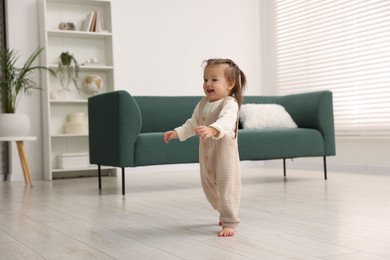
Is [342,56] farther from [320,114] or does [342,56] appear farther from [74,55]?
[74,55]

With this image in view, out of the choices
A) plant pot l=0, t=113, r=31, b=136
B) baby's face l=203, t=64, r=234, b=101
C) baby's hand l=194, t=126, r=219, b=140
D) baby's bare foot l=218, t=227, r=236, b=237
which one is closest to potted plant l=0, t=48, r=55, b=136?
plant pot l=0, t=113, r=31, b=136

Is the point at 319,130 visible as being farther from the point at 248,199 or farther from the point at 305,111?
the point at 248,199

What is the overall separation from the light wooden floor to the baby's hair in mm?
539

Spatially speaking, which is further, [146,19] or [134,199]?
[146,19]

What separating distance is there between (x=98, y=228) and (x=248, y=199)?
1094 mm

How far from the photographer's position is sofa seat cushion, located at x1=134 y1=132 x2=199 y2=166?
3504 mm

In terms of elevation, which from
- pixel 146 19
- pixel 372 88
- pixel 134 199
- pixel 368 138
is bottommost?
pixel 134 199

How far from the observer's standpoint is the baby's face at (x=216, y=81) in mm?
2051

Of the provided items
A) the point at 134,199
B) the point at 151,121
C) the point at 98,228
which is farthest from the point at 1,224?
the point at 151,121

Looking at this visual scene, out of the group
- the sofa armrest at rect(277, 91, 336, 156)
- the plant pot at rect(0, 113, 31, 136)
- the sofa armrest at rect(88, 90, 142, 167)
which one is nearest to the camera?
the sofa armrest at rect(88, 90, 142, 167)

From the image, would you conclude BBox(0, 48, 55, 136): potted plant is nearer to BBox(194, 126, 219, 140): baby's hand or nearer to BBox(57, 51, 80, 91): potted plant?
BBox(57, 51, 80, 91): potted plant

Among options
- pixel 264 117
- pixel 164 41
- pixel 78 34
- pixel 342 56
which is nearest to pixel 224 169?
pixel 264 117

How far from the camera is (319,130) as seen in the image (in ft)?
13.6

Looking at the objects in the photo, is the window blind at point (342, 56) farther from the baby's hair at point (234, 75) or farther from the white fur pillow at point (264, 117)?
the baby's hair at point (234, 75)
